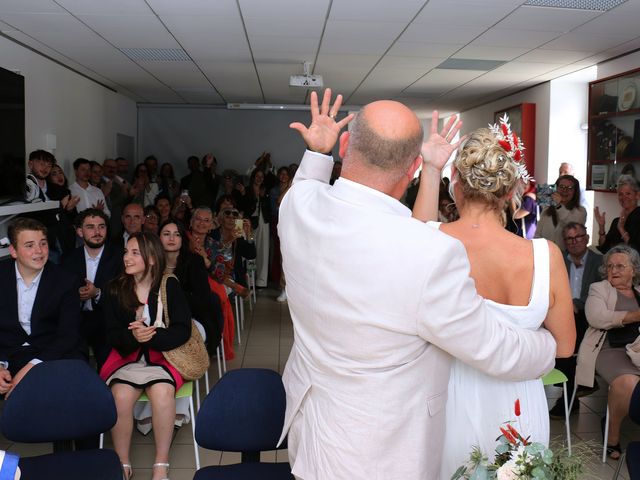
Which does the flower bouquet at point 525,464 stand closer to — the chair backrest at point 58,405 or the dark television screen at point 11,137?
the chair backrest at point 58,405

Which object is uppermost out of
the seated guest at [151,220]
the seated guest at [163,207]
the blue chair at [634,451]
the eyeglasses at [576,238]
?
the seated guest at [163,207]

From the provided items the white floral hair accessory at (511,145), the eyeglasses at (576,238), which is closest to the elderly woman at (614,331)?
the eyeglasses at (576,238)

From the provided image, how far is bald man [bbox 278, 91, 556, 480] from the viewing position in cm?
131

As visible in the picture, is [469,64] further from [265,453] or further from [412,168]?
[412,168]

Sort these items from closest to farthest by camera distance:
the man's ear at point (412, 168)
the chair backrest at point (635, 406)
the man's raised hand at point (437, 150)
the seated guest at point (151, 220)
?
the man's ear at point (412, 168), the man's raised hand at point (437, 150), the chair backrest at point (635, 406), the seated guest at point (151, 220)

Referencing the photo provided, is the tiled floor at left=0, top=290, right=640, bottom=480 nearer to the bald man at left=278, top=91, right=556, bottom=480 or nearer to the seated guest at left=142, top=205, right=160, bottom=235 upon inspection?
the bald man at left=278, top=91, right=556, bottom=480

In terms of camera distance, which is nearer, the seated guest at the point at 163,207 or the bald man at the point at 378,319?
the bald man at the point at 378,319

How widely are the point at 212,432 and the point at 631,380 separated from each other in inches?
98.3

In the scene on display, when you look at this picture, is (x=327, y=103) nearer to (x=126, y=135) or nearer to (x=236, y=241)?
(x=236, y=241)

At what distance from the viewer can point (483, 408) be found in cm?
173

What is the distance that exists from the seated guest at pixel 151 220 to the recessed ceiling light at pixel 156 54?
6.42ft

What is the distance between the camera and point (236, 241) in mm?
6281

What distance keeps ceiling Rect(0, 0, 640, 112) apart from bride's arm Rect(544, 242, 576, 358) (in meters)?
3.82

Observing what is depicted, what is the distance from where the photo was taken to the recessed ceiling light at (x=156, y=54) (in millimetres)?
7230
